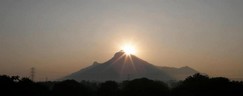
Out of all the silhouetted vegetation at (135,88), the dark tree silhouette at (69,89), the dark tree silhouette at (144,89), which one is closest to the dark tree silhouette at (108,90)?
the silhouetted vegetation at (135,88)

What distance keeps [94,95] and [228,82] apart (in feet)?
80.0

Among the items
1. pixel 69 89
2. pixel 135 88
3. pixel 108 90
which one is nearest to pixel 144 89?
pixel 135 88

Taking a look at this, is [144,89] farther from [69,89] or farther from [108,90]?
[69,89]

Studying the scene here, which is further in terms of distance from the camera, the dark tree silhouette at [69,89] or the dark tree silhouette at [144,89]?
the dark tree silhouette at [69,89]

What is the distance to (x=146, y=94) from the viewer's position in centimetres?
7431

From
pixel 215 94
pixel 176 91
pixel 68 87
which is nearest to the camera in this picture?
pixel 215 94

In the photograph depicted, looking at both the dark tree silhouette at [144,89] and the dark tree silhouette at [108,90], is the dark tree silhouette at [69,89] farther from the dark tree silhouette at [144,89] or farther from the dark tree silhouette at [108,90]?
the dark tree silhouette at [144,89]

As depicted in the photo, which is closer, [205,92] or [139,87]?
[205,92]

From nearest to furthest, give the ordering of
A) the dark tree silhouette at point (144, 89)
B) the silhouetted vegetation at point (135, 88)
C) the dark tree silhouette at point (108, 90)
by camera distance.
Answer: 1. the silhouetted vegetation at point (135, 88)
2. the dark tree silhouette at point (144, 89)
3. the dark tree silhouette at point (108, 90)

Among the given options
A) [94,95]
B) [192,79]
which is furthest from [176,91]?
[94,95]

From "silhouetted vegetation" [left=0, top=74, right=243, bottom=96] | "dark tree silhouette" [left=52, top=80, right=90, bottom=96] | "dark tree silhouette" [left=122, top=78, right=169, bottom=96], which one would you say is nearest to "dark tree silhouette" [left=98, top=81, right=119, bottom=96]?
"silhouetted vegetation" [left=0, top=74, right=243, bottom=96]

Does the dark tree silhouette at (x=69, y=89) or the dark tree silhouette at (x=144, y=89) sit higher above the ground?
the dark tree silhouette at (x=69, y=89)

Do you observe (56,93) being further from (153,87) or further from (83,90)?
(153,87)

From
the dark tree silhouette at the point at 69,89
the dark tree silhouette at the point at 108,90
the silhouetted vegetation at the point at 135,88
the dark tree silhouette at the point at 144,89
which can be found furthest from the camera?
the dark tree silhouette at the point at 108,90
